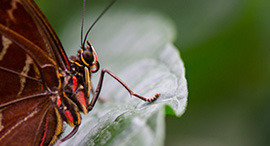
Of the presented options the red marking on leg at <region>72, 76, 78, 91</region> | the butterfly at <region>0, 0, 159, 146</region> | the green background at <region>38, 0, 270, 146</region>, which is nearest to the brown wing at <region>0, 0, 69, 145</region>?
the butterfly at <region>0, 0, 159, 146</region>

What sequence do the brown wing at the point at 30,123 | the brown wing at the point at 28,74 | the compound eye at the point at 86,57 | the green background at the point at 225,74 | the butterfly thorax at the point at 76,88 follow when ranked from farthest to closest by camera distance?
the green background at the point at 225,74, the compound eye at the point at 86,57, the butterfly thorax at the point at 76,88, the brown wing at the point at 30,123, the brown wing at the point at 28,74

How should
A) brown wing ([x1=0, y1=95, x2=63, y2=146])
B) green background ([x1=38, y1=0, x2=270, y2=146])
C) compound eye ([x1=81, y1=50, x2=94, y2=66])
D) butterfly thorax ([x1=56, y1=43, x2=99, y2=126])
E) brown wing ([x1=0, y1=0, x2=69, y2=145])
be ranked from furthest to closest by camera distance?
green background ([x1=38, y1=0, x2=270, y2=146]) < compound eye ([x1=81, y1=50, x2=94, y2=66]) < butterfly thorax ([x1=56, y1=43, x2=99, y2=126]) < brown wing ([x1=0, y1=95, x2=63, y2=146]) < brown wing ([x1=0, y1=0, x2=69, y2=145])

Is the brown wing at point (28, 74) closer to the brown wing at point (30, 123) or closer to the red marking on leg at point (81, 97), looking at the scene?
the brown wing at point (30, 123)

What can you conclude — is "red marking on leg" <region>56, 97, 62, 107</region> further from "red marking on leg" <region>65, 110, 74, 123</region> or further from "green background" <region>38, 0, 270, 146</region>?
"green background" <region>38, 0, 270, 146</region>

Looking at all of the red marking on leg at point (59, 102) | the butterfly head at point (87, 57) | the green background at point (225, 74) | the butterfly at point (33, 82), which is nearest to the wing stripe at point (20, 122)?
the butterfly at point (33, 82)

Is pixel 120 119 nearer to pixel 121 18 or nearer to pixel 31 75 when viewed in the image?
pixel 31 75

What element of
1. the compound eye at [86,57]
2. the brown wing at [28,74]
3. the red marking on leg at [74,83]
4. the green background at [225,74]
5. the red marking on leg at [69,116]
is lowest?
the green background at [225,74]

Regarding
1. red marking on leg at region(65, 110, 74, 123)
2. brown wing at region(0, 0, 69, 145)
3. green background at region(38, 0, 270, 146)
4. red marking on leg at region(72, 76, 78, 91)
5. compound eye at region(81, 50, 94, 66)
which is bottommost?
green background at region(38, 0, 270, 146)

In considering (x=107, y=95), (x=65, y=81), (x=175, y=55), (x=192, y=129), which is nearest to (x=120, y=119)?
(x=65, y=81)
